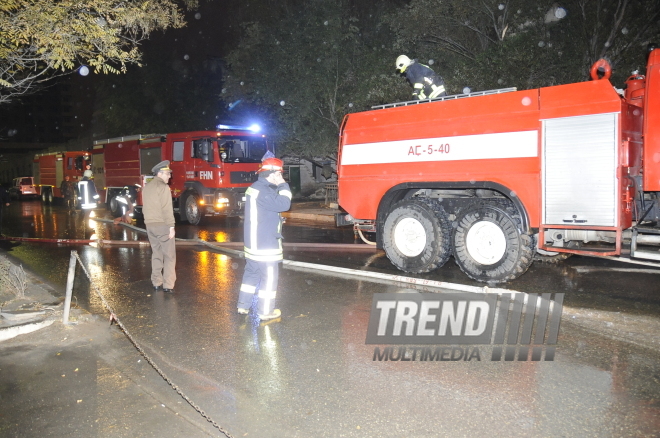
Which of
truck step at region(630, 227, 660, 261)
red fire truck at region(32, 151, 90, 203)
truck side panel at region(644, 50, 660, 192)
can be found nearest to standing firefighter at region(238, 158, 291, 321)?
truck step at region(630, 227, 660, 261)

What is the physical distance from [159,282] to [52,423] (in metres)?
3.96

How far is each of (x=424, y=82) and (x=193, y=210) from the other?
9.70 metres

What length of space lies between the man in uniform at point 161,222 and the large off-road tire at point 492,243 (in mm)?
4105

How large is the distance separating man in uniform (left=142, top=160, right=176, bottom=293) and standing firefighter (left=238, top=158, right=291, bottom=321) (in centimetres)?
190

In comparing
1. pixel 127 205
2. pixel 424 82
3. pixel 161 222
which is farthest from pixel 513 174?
pixel 127 205

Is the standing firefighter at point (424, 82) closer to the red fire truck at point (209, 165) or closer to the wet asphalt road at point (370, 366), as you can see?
the wet asphalt road at point (370, 366)

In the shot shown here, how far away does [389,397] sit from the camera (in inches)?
158

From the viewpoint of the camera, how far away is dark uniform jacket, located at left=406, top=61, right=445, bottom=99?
28.9 feet

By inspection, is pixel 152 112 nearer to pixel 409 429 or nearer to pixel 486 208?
pixel 486 208

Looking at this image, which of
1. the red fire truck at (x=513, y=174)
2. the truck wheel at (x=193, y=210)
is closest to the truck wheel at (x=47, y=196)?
the truck wheel at (x=193, y=210)

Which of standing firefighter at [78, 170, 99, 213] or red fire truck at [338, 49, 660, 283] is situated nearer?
red fire truck at [338, 49, 660, 283]

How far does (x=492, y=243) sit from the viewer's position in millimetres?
7406

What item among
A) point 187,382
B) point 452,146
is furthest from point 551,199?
point 187,382

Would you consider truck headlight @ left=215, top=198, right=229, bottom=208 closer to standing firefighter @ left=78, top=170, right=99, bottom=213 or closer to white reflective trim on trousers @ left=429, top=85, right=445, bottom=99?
standing firefighter @ left=78, top=170, right=99, bottom=213
